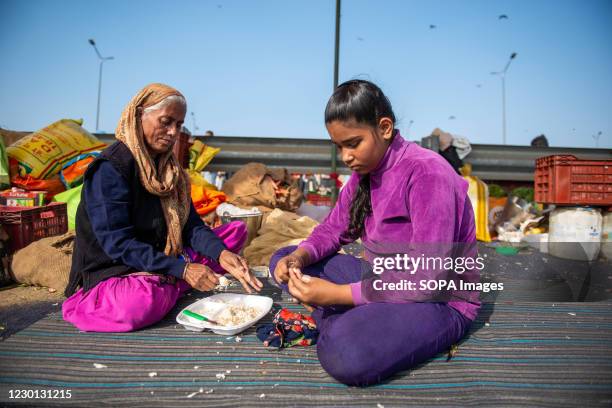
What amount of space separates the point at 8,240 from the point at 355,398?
3191 millimetres

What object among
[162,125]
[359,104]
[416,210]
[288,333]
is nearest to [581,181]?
[416,210]

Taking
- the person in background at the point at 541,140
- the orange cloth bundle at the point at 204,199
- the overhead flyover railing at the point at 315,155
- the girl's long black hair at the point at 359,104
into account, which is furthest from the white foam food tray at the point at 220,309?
the person in background at the point at 541,140

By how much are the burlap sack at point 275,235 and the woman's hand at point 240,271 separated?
137 cm

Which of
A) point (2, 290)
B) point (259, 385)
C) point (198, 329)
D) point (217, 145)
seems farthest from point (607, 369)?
point (217, 145)

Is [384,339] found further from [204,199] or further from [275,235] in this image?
[204,199]

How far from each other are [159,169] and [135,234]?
1.42 ft

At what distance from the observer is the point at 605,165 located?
13.5ft

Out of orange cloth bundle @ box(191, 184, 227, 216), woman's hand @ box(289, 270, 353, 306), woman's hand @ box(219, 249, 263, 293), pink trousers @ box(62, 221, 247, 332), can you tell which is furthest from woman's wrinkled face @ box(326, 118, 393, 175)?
orange cloth bundle @ box(191, 184, 227, 216)

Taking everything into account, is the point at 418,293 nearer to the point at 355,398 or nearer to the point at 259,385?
the point at 355,398

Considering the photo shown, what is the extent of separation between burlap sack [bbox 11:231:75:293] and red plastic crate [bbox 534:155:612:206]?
495 centimetres

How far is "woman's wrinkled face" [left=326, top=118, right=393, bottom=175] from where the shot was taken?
1785mm

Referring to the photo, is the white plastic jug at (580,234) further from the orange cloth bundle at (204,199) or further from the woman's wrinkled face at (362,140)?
the orange cloth bundle at (204,199)

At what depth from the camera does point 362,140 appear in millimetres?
1796

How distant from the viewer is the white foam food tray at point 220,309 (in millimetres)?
2006
